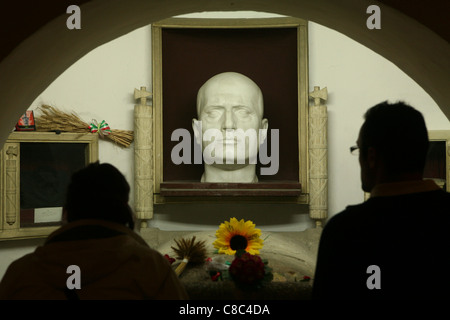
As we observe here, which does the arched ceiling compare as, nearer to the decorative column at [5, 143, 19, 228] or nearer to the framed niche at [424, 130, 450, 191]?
the decorative column at [5, 143, 19, 228]

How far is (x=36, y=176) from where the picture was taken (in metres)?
3.12

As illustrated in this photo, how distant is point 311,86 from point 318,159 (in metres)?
0.58

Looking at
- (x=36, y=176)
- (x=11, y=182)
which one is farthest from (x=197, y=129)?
(x=11, y=182)

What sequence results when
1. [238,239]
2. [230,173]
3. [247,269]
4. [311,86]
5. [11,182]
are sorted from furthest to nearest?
[311,86]
[230,173]
[11,182]
[238,239]
[247,269]

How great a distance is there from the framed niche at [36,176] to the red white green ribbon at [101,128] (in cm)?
12

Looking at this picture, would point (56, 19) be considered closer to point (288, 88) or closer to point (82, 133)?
point (82, 133)

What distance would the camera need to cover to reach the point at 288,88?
143 inches

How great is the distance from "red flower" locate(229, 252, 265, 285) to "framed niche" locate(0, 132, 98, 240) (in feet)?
5.68

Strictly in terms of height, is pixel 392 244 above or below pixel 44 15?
below

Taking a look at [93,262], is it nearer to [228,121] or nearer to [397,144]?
[397,144]

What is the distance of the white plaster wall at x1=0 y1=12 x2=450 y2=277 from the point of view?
356 centimetres

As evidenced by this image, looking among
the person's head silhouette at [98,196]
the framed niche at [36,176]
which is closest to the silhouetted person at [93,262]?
the person's head silhouette at [98,196]

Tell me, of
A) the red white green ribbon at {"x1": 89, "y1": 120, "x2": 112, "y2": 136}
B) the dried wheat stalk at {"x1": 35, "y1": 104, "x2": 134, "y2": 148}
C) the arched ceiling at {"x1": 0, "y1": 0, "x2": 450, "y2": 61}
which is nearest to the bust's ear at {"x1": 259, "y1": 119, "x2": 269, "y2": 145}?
the red white green ribbon at {"x1": 89, "y1": 120, "x2": 112, "y2": 136}

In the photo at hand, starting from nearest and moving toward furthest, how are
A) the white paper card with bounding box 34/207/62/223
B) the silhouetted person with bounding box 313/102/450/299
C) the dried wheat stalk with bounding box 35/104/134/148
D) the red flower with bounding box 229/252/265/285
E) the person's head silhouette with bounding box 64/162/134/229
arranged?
the silhouetted person with bounding box 313/102/450/299
the person's head silhouette with bounding box 64/162/134/229
the red flower with bounding box 229/252/265/285
the white paper card with bounding box 34/207/62/223
the dried wheat stalk with bounding box 35/104/134/148
